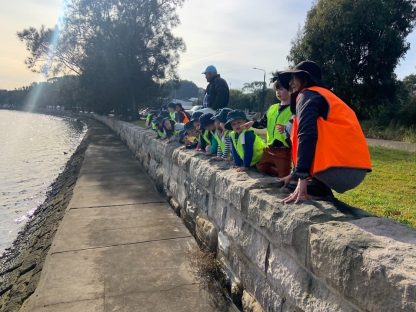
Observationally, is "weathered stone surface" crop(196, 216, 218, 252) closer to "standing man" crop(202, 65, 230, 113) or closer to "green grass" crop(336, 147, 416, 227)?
"green grass" crop(336, 147, 416, 227)

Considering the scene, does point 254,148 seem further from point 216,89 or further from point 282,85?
point 216,89

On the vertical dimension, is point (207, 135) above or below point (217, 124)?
below

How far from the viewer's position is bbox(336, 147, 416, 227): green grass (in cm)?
482

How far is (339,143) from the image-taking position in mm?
2621

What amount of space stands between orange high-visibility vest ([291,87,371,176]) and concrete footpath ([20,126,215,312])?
5.74 ft

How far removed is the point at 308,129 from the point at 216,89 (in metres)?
4.39

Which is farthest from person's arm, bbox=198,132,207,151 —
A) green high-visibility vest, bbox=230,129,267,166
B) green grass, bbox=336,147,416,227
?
green grass, bbox=336,147,416,227

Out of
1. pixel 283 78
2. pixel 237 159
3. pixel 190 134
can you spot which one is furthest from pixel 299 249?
pixel 190 134

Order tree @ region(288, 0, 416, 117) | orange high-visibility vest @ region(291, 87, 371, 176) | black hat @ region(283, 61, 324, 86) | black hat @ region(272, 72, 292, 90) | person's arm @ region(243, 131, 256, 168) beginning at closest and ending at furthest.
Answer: orange high-visibility vest @ region(291, 87, 371, 176) → black hat @ region(283, 61, 324, 86) → black hat @ region(272, 72, 292, 90) → person's arm @ region(243, 131, 256, 168) → tree @ region(288, 0, 416, 117)

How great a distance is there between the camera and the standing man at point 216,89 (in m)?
6.86

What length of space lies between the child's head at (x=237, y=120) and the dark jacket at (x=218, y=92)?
245 centimetres

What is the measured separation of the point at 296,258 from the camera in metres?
2.48

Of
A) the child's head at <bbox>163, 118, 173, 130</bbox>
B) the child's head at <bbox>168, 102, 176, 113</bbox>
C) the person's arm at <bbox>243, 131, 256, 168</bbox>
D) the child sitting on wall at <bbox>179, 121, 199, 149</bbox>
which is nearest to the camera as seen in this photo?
the person's arm at <bbox>243, 131, 256, 168</bbox>

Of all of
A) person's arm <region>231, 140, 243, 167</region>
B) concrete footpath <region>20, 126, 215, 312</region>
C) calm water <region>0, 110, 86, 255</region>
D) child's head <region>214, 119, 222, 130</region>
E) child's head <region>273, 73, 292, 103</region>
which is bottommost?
calm water <region>0, 110, 86, 255</region>
